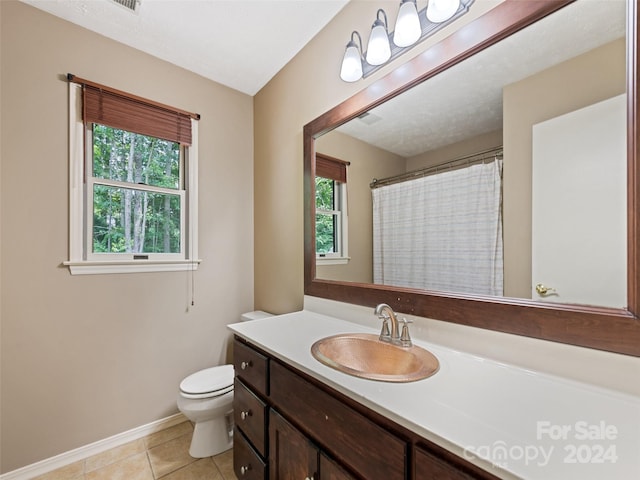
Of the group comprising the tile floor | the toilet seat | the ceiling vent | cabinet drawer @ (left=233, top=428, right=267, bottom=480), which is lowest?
the tile floor

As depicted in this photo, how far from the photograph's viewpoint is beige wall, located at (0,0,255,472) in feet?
5.01

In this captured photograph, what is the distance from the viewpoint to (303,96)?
1.90 meters

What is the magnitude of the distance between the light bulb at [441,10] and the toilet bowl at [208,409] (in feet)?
7.15

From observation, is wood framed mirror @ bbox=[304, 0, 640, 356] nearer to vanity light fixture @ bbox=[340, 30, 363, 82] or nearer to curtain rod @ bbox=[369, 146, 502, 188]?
vanity light fixture @ bbox=[340, 30, 363, 82]

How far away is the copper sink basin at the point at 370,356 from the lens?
981mm

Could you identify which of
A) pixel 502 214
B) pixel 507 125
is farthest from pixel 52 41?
pixel 502 214

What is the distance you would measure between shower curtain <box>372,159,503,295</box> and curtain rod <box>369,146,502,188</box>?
0.8 inches

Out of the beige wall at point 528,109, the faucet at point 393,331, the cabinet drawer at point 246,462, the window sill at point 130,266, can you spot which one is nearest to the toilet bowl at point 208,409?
the cabinet drawer at point 246,462

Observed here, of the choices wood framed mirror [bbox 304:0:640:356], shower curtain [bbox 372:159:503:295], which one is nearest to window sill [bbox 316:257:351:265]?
wood framed mirror [bbox 304:0:640:356]

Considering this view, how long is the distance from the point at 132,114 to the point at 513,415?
2.49m

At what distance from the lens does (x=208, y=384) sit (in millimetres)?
1739

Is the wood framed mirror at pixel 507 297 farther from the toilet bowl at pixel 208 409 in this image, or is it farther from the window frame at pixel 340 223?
the toilet bowl at pixel 208 409

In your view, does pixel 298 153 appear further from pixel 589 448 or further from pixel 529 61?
pixel 589 448

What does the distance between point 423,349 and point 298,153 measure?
4.84 feet
